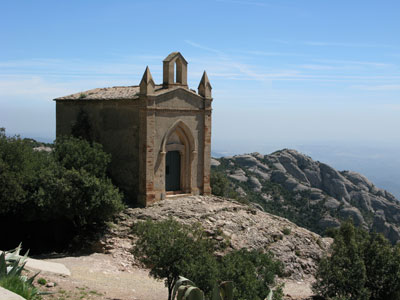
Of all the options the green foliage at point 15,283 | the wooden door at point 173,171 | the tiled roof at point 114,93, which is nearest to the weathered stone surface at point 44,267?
the green foliage at point 15,283

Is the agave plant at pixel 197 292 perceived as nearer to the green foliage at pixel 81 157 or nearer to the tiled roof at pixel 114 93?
the green foliage at pixel 81 157

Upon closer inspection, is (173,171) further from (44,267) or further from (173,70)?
(44,267)

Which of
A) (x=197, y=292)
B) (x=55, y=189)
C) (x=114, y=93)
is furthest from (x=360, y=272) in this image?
(x=114, y=93)

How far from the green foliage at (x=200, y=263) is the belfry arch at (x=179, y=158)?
9975 mm

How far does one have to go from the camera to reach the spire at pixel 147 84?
81.2 ft

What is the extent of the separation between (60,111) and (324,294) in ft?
69.9

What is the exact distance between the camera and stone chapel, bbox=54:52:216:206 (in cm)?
2520

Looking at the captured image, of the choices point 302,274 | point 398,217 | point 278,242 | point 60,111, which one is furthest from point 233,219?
point 398,217

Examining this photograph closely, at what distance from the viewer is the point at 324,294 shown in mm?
19484

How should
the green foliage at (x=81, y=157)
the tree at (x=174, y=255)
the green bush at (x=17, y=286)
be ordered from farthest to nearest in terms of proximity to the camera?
1. the green foliage at (x=81, y=157)
2. the tree at (x=174, y=255)
3. the green bush at (x=17, y=286)

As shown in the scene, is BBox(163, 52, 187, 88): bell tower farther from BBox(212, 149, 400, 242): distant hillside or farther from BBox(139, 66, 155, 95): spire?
BBox(212, 149, 400, 242): distant hillside

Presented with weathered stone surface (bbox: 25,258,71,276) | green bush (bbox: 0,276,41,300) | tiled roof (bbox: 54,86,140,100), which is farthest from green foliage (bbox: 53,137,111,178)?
green bush (bbox: 0,276,41,300)

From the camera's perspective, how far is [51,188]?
2153cm

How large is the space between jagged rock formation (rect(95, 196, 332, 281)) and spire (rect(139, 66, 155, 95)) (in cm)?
676
